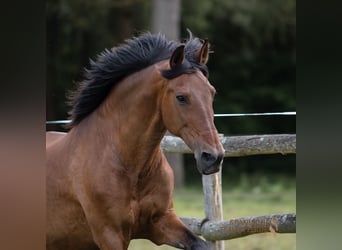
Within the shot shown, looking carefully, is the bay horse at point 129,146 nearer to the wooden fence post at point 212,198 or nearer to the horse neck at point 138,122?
the horse neck at point 138,122

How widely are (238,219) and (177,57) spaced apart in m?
1.03

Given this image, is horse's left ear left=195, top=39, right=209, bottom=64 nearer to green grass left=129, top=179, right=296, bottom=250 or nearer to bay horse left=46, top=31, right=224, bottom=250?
bay horse left=46, top=31, right=224, bottom=250

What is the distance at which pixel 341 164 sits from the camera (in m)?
1.37

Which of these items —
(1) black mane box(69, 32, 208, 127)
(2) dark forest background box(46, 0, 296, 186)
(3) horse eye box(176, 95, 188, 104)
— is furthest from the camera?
(2) dark forest background box(46, 0, 296, 186)

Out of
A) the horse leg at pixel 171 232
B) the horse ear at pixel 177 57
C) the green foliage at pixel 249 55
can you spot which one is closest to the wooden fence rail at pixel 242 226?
the horse leg at pixel 171 232

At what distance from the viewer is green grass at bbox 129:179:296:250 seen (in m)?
4.32

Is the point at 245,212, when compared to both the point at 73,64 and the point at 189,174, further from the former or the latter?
the point at 73,64

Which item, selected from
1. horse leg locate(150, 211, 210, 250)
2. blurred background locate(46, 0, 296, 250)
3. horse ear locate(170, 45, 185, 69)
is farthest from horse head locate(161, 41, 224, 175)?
blurred background locate(46, 0, 296, 250)

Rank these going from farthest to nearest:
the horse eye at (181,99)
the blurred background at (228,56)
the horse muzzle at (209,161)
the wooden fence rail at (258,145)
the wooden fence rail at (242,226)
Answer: the blurred background at (228,56) → the wooden fence rail at (258,145) → the wooden fence rail at (242,226) → the horse eye at (181,99) → the horse muzzle at (209,161)

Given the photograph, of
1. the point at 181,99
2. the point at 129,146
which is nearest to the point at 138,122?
the point at 129,146

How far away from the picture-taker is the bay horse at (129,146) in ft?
7.59

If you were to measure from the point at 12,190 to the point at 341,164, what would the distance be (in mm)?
723

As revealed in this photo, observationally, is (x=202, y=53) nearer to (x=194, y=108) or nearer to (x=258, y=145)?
(x=194, y=108)

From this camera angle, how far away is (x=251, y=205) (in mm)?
5992
